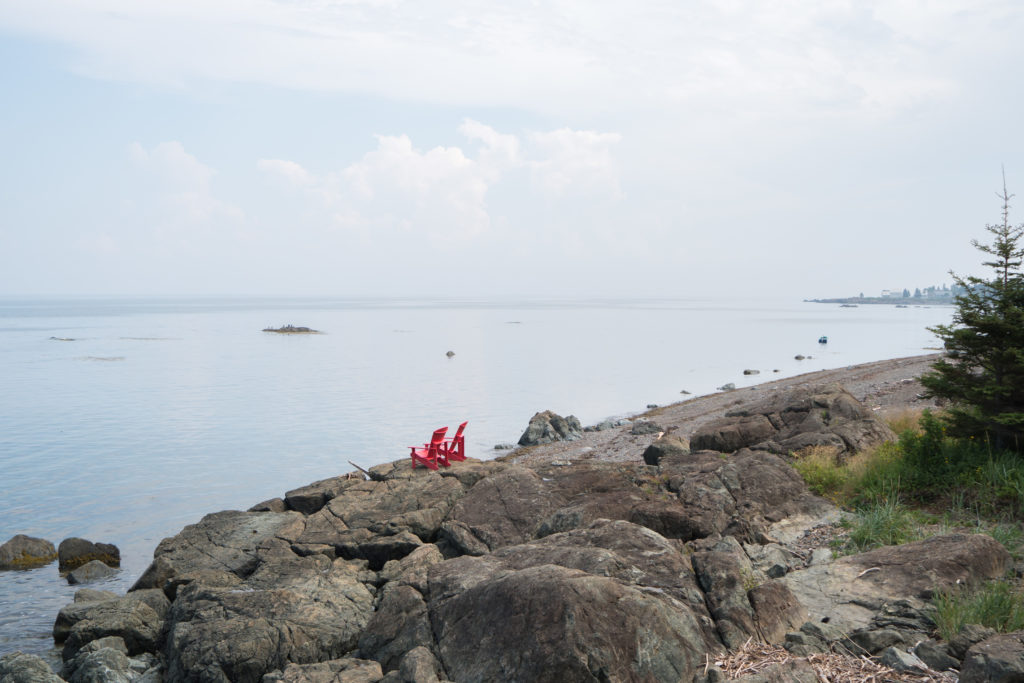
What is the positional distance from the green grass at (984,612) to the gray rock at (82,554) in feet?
62.6

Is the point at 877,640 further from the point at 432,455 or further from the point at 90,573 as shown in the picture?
the point at 90,573

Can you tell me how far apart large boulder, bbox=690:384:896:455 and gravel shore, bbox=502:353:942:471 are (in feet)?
10.2

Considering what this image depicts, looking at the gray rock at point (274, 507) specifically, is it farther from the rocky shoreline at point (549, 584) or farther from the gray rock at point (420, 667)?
the gray rock at point (420, 667)

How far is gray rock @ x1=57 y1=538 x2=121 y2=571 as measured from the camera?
18.4 metres

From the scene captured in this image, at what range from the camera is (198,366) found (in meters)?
71.9

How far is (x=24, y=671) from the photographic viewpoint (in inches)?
410

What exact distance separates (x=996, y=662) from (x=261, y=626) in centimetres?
911

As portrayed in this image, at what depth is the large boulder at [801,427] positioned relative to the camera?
15.9 metres

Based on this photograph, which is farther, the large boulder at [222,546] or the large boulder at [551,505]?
the large boulder at [222,546]

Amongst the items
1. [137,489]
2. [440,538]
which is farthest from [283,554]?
[137,489]

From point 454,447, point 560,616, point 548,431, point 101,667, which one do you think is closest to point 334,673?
point 560,616

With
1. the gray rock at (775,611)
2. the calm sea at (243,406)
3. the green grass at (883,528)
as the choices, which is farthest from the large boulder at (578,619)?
the calm sea at (243,406)

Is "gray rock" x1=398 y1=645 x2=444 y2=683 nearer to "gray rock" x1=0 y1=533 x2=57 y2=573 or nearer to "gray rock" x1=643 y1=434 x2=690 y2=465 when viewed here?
"gray rock" x1=643 y1=434 x2=690 y2=465

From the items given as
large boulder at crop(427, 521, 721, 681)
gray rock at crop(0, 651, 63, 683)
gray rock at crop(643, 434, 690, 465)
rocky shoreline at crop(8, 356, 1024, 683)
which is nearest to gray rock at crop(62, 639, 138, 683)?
rocky shoreline at crop(8, 356, 1024, 683)
